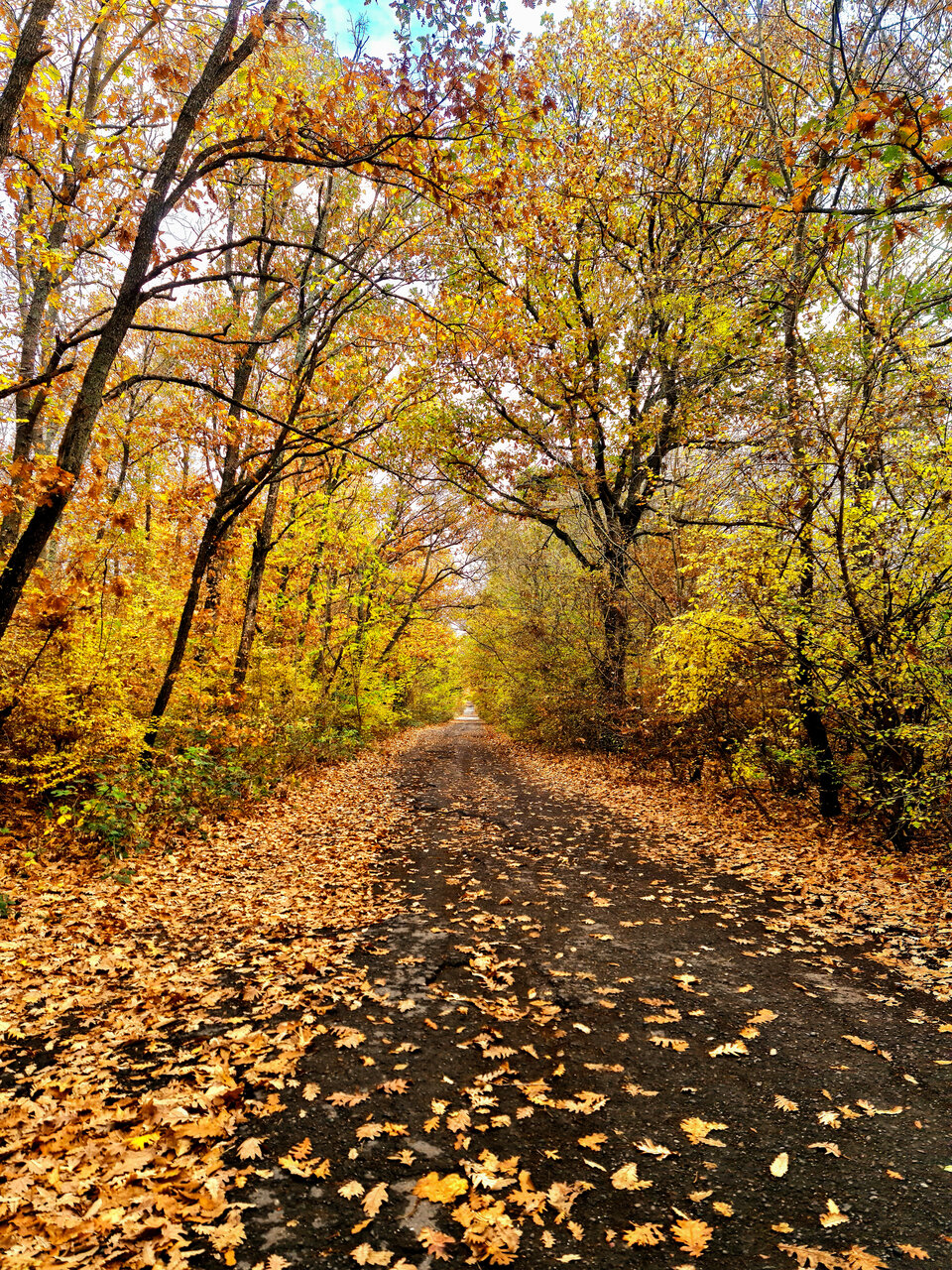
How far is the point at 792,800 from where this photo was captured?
942 centimetres

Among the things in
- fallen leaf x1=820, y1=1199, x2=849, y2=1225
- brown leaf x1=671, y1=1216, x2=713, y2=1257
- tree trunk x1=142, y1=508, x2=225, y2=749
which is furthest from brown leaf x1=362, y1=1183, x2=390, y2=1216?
tree trunk x1=142, y1=508, x2=225, y2=749

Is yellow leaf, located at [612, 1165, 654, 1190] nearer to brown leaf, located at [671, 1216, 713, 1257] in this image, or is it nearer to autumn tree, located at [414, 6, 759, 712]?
brown leaf, located at [671, 1216, 713, 1257]

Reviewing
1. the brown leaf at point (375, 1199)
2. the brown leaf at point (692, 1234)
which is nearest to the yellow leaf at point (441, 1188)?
the brown leaf at point (375, 1199)

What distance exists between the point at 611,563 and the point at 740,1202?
1307 cm

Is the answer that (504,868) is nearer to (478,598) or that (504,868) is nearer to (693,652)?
(693,652)

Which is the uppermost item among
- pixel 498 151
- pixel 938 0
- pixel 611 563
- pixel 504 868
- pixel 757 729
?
pixel 938 0

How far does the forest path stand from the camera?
2428mm

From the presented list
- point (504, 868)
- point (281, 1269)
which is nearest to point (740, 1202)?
point (281, 1269)

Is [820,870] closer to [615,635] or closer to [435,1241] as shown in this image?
[435,1241]

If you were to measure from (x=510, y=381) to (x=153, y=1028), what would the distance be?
50.2ft

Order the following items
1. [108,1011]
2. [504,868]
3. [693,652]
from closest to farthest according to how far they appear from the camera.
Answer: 1. [108,1011]
2. [504,868]
3. [693,652]

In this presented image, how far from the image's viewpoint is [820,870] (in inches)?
275

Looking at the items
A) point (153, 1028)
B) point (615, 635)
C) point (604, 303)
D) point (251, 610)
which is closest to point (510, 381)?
point (604, 303)

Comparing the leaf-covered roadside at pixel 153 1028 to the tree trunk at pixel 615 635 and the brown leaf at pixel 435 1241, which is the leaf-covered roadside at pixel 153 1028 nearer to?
the brown leaf at pixel 435 1241
